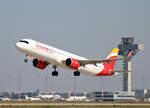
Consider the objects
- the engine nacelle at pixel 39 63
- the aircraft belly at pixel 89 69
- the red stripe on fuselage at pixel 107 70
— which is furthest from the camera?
the red stripe on fuselage at pixel 107 70

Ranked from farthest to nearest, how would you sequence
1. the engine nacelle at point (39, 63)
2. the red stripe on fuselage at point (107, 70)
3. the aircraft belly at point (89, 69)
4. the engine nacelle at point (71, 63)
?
the red stripe on fuselage at point (107, 70) → the aircraft belly at point (89, 69) → the engine nacelle at point (39, 63) → the engine nacelle at point (71, 63)

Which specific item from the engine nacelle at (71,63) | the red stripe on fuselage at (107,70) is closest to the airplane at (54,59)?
the engine nacelle at (71,63)

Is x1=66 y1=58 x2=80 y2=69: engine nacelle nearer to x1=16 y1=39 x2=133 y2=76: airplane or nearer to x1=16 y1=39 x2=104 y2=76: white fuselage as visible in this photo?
x1=16 y1=39 x2=133 y2=76: airplane

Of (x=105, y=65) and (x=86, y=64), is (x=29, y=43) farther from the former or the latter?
(x=105, y=65)

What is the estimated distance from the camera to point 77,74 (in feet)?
310

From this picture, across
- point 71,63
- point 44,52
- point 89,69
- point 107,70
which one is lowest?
point 107,70

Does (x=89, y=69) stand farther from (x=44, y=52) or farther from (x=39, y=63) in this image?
(x=44, y=52)

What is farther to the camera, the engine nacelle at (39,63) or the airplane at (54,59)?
the engine nacelle at (39,63)

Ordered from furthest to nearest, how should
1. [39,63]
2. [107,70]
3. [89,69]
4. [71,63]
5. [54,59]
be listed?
[107,70], [89,69], [39,63], [71,63], [54,59]

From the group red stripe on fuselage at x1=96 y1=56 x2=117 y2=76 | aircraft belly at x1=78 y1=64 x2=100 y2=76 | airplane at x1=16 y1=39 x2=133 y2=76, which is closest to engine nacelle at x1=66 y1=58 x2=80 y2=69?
airplane at x1=16 y1=39 x2=133 y2=76

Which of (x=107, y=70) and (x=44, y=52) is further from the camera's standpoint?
(x=107, y=70)

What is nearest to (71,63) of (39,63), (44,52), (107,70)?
(44,52)

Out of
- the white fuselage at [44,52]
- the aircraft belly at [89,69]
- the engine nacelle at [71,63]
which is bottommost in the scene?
the aircraft belly at [89,69]

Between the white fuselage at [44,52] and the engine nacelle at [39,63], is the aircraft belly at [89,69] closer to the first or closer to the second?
the white fuselage at [44,52]
